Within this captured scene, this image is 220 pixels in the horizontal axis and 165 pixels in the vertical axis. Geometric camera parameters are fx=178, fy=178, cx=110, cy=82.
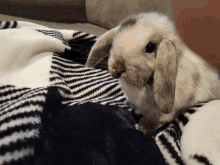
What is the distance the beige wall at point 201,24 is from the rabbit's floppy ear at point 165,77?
1.64 feet

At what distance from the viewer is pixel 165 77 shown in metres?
0.45

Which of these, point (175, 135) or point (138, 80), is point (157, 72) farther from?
A: point (175, 135)

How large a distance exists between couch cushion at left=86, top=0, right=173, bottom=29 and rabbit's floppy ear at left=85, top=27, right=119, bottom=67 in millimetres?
538

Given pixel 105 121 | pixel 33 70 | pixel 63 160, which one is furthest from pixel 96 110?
pixel 33 70

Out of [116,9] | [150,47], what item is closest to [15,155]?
[150,47]

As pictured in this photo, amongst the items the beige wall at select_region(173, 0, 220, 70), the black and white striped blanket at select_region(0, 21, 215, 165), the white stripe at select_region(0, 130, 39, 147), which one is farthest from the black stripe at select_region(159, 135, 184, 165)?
the beige wall at select_region(173, 0, 220, 70)

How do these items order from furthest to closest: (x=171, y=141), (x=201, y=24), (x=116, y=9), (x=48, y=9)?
(x=48, y=9), (x=116, y=9), (x=201, y=24), (x=171, y=141)

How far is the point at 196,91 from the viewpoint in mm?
516

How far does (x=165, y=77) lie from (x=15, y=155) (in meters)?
0.36

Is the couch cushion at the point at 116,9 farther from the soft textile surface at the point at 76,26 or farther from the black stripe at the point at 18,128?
the black stripe at the point at 18,128

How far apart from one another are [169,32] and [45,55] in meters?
0.44

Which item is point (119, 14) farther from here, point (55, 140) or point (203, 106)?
point (55, 140)

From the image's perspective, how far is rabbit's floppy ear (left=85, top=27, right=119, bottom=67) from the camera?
2.10 ft

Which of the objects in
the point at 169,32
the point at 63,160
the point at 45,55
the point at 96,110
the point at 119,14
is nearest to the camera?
the point at 63,160
